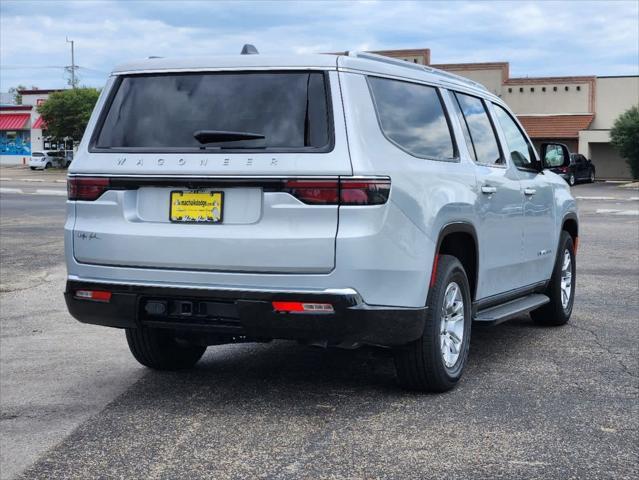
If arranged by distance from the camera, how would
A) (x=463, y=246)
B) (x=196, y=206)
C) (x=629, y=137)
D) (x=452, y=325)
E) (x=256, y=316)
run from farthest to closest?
1. (x=629, y=137)
2. (x=463, y=246)
3. (x=452, y=325)
4. (x=196, y=206)
5. (x=256, y=316)

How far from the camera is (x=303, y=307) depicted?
4.91 meters

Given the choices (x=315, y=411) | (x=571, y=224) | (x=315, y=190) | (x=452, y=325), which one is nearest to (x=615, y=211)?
(x=571, y=224)

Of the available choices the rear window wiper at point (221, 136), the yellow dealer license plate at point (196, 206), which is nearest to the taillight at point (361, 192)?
the rear window wiper at point (221, 136)

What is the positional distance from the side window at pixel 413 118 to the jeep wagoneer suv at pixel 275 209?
0.01 m

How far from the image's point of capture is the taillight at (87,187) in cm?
535

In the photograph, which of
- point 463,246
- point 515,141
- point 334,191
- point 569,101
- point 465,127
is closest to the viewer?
point 334,191

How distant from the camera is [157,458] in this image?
4.48m

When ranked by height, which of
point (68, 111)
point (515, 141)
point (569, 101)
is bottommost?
point (515, 141)

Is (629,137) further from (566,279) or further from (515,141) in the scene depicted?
(515,141)

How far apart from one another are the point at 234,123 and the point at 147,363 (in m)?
1.96

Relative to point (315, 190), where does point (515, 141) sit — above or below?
above

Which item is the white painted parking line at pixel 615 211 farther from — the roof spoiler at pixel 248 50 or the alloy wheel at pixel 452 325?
the roof spoiler at pixel 248 50

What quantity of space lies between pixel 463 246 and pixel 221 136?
188 centimetres

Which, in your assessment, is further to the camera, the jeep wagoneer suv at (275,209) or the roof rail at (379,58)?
the roof rail at (379,58)
